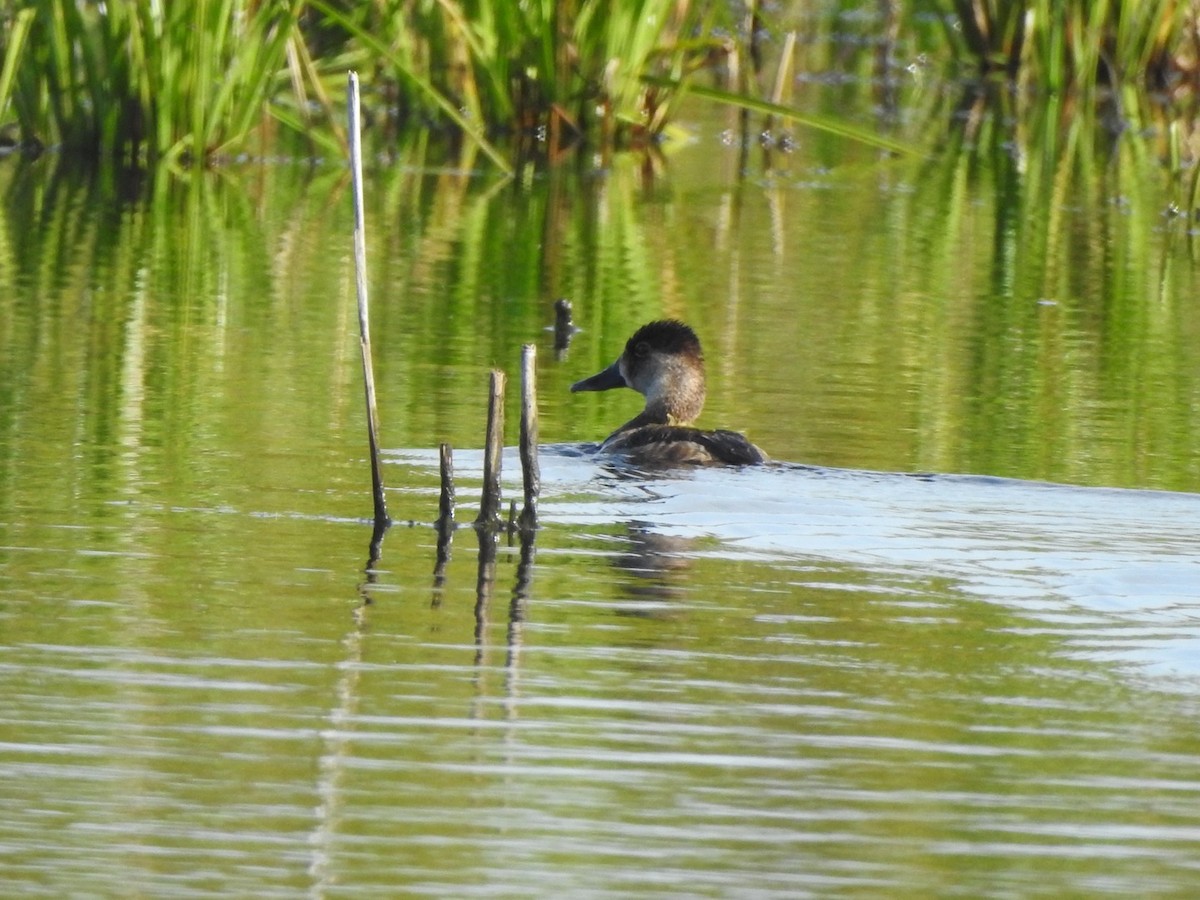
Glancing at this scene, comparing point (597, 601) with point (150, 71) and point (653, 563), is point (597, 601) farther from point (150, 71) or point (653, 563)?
point (150, 71)

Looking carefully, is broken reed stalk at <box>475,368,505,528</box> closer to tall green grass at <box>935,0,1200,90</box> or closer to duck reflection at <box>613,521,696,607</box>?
duck reflection at <box>613,521,696,607</box>

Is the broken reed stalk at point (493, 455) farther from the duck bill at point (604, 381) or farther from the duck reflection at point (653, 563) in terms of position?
the duck bill at point (604, 381)

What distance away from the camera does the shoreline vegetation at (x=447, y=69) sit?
15922 mm

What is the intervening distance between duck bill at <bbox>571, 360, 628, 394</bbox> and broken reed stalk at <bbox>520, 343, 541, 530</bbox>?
8.50ft

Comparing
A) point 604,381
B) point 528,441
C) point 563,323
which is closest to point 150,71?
point 563,323

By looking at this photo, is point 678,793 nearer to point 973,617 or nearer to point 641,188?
point 973,617

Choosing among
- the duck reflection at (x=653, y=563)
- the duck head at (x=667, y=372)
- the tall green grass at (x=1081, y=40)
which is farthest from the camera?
the tall green grass at (x=1081, y=40)

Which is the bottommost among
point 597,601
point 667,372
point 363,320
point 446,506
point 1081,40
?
point 597,601

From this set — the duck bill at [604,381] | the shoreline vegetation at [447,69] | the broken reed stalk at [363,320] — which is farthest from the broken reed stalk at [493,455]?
the shoreline vegetation at [447,69]

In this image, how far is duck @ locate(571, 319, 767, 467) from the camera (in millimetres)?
8695

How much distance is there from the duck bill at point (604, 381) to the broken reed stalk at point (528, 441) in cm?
259

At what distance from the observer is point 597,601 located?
6.44m

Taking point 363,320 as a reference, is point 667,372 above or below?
below

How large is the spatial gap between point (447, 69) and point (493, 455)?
12001 millimetres
